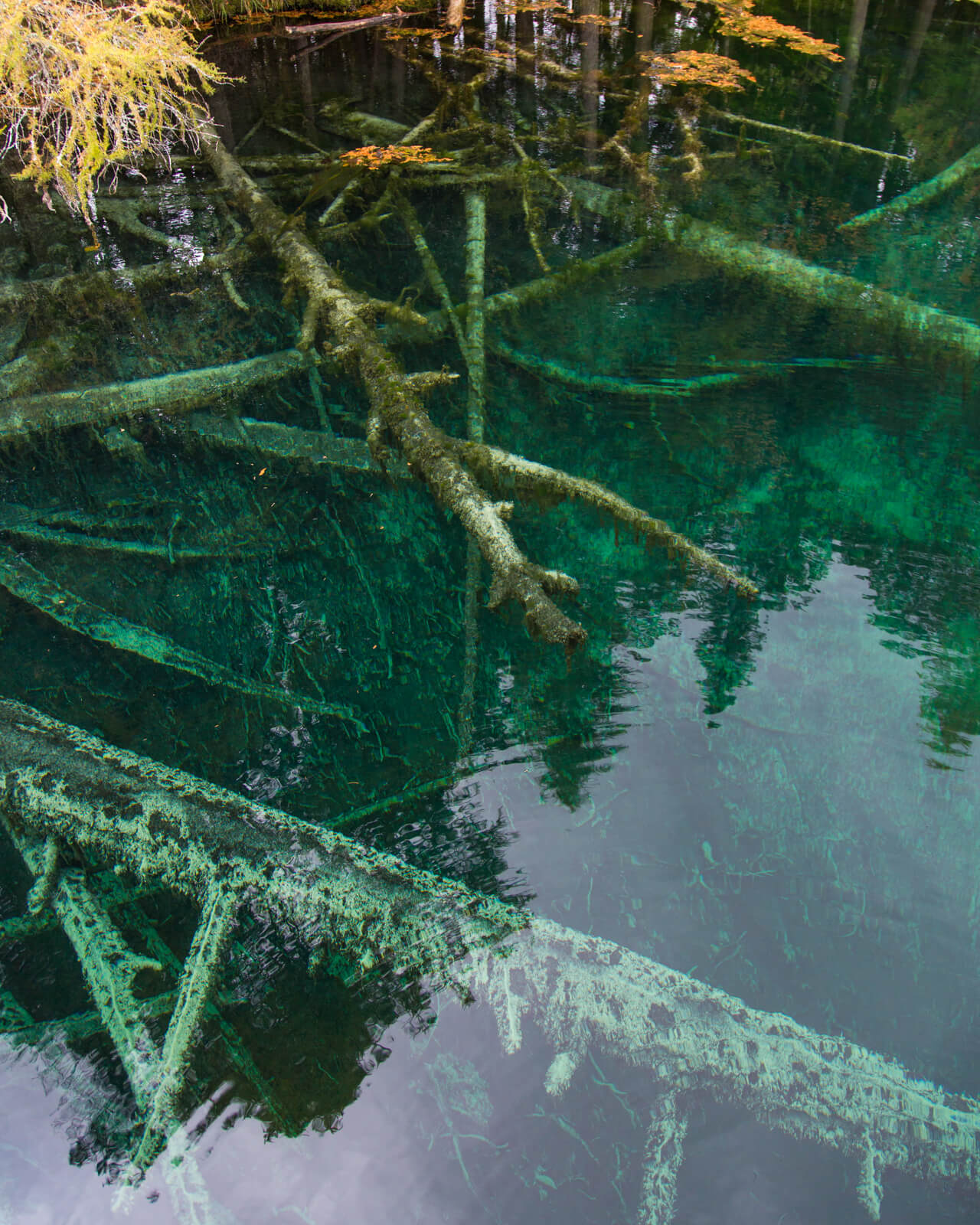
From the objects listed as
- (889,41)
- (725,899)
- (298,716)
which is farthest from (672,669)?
(889,41)

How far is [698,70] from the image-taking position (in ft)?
27.9

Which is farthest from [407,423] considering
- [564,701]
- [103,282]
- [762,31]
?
[762,31]

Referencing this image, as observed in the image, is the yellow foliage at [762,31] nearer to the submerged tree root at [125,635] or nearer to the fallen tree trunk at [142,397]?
the fallen tree trunk at [142,397]

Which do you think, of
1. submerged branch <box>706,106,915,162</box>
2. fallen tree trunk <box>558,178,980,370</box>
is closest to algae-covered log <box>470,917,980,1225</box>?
fallen tree trunk <box>558,178,980,370</box>

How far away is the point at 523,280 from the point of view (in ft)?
17.7

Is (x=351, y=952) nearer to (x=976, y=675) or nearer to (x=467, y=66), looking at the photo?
(x=976, y=675)

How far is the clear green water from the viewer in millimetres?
1866

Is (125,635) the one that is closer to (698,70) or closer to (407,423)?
(407,423)

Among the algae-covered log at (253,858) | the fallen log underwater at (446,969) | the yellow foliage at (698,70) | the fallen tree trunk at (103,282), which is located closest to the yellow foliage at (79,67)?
the fallen tree trunk at (103,282)

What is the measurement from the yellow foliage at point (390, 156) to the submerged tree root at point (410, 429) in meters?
1.21

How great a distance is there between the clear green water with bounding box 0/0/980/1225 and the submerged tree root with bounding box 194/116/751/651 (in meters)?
0.37

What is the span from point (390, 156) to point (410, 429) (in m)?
4.27

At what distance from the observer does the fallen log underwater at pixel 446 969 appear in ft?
5.73

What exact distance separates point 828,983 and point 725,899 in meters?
0.33
